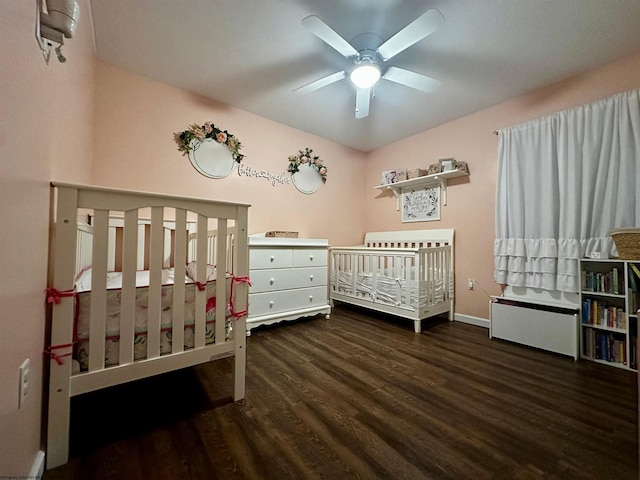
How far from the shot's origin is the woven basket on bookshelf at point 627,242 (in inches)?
66.9

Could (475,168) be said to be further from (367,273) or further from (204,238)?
(204,238)

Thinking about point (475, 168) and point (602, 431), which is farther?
point (475, 168)

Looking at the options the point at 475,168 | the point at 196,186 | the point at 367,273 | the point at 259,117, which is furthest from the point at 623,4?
the point at 196,186

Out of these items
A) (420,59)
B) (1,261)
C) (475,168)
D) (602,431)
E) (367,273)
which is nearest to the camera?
(1,261)

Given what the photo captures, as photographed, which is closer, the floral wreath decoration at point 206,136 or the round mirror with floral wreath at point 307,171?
the floral wreath decoration at point 206,136

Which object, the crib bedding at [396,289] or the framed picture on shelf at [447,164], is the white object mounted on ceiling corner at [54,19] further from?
the framed picture on shelf at [447,164]

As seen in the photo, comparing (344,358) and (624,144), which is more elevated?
(624,144)

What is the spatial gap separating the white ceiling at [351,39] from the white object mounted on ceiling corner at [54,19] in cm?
100

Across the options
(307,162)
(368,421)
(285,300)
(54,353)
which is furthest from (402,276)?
(54,353)

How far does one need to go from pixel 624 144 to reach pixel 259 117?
3171 mm

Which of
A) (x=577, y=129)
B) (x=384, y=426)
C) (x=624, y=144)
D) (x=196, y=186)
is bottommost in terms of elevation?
(x=384, y=426)

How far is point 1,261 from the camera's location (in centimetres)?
60

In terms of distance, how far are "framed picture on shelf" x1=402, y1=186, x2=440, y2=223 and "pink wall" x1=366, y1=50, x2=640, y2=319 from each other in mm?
85

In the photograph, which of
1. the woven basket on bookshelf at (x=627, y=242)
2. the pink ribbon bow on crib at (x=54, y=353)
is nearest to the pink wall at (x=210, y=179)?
the pink ribbon bow on crib at (x=54, y=353)
